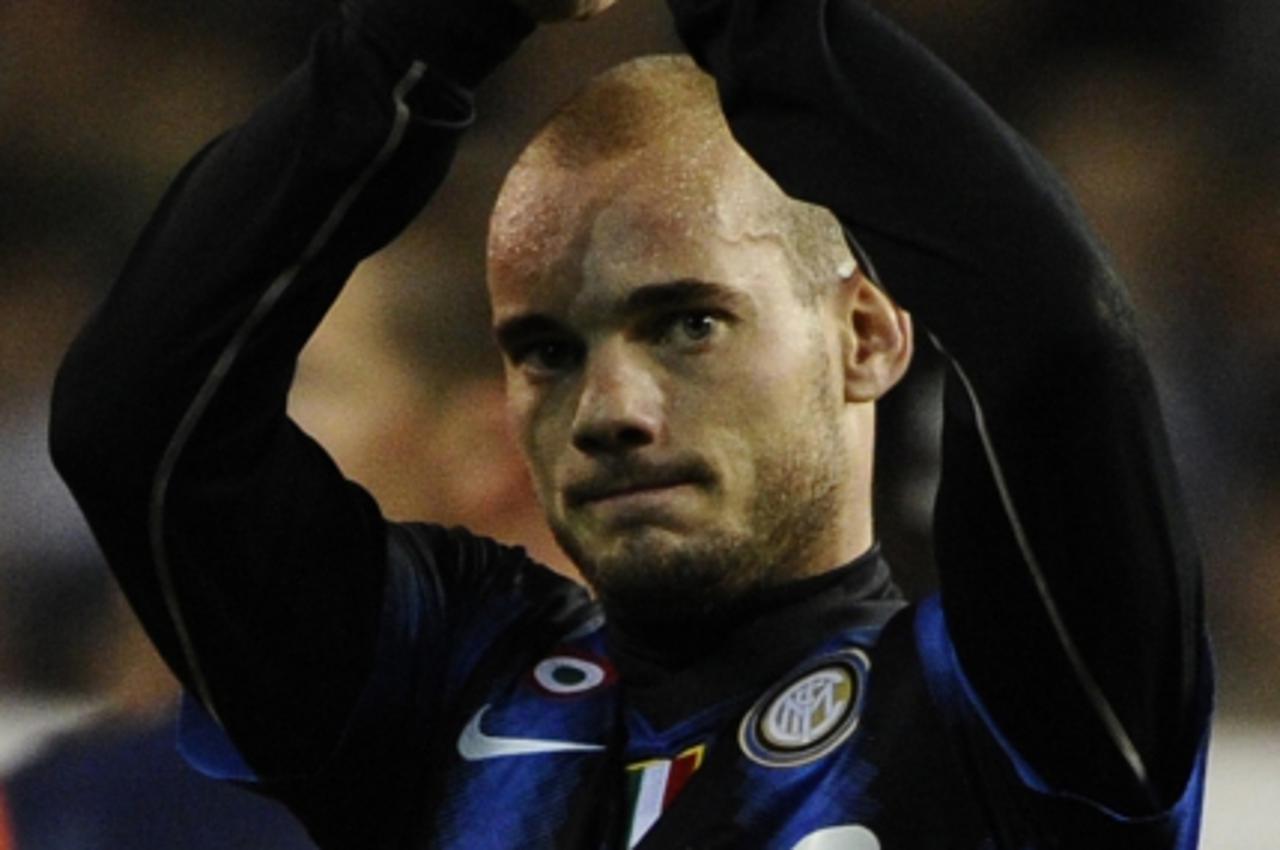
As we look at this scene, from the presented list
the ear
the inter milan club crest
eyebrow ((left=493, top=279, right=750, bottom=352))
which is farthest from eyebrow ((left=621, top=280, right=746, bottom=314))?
the inter milan club crest

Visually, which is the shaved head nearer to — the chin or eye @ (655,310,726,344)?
eye @ (655,310,726,344)

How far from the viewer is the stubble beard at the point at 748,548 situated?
4.74 feet

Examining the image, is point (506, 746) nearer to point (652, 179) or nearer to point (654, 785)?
point (654, 785)

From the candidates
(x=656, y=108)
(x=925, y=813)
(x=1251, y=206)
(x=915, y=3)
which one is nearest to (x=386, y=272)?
(x=915, y=3)

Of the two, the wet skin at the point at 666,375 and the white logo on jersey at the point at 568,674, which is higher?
the wet skin at the point at 666,375

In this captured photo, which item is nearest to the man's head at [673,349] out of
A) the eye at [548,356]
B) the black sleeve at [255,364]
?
the eye at [548,356]

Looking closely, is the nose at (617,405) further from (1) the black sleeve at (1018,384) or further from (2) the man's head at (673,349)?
(1) the black sleeve at (1018,384)

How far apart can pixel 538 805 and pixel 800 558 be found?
199 millimetres

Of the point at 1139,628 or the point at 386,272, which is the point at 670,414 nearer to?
the point at 1139,628

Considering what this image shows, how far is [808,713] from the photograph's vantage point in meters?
1.44

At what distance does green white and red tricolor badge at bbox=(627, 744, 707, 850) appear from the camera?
144cm

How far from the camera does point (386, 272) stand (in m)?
2.56

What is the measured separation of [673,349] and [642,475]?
0.23 feet

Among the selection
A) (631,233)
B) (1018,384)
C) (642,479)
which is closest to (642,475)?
(642,479)
